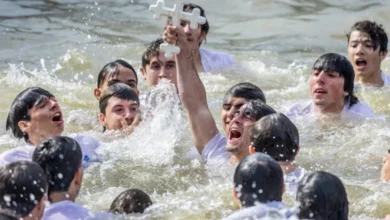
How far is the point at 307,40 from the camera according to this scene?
42.1 ft

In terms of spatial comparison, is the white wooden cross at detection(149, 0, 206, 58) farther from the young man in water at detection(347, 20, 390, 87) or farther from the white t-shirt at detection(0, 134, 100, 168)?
the young man in water at detection(347, 20, 390, 87)

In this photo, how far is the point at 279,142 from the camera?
19.8 ft

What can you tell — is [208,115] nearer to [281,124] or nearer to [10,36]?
[281,124]

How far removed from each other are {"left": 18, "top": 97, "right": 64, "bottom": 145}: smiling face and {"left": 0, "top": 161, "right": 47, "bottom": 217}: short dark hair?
6.37 ft

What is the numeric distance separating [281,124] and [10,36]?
7142mm

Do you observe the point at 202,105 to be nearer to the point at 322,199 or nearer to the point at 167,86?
the point at 167,86

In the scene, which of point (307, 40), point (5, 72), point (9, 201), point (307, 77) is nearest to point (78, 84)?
point (5, 72)

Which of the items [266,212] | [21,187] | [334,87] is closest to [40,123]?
[21,187]

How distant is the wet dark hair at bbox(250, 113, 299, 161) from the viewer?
19.7 feet

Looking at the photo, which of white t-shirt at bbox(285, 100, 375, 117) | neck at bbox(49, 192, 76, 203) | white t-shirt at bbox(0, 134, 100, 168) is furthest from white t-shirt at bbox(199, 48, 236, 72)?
neck at bbox(49, 192, 76, 203)

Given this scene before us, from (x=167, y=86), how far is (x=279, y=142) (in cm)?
293

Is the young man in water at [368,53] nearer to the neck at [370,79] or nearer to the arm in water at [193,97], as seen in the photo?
the neck at [370,79]

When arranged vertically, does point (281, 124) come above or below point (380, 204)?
above

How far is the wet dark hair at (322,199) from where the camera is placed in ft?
16.3
